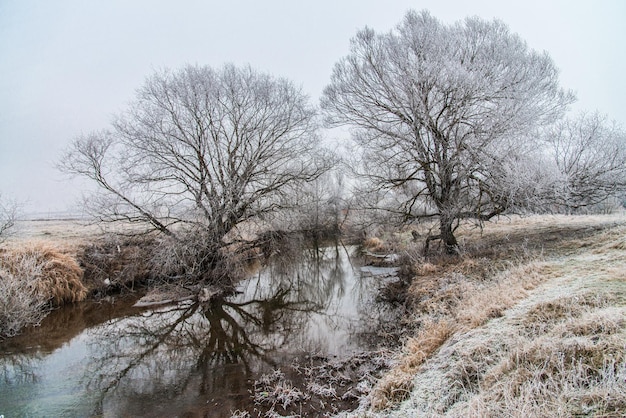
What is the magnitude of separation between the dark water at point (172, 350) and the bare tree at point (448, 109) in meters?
4.12

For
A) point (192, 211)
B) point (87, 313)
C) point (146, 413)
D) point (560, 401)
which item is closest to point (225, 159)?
point (192, 211)

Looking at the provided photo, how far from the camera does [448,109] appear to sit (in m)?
10.5

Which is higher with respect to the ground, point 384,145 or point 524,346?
point 384,145

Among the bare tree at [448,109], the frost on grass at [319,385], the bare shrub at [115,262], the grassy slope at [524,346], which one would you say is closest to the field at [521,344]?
the grassy slope at [524,346]

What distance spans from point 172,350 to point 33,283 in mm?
4679

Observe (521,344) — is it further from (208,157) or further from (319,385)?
(208,157)

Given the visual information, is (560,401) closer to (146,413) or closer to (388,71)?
(146,413)

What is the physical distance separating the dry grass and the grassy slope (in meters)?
8.62

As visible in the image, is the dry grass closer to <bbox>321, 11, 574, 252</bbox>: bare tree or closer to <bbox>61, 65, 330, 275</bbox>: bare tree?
<bbox>61, 65, 330, 275</bbox>: bare tree

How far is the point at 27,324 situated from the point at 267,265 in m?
9.28

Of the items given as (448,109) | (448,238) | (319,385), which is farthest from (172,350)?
(448,109)

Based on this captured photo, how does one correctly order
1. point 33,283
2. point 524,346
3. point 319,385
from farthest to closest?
point 33,283, point 319,385, point 524,346

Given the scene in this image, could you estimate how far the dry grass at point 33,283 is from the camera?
25.4 ft

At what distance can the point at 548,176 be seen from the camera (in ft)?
29.4
